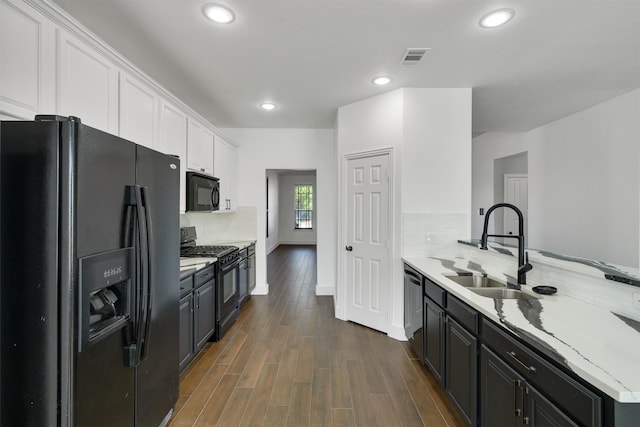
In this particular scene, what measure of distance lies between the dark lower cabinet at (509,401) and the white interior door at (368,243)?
5.55 ft

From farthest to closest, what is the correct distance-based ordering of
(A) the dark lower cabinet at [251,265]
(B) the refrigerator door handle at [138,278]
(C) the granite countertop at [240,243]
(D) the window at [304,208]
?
(D) the window at [304,208] → (A) the dark lower cabinet at [251,265] → (C) the granite countertop at [240,243] → (B) the refrigerator door handle at [138,278]

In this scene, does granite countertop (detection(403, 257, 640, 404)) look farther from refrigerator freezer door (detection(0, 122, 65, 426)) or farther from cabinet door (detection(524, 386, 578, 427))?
refrigerator freezer door (detection(0, 122, 65, 426))

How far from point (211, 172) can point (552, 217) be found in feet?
17.3

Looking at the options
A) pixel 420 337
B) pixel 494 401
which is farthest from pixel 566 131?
pixel 494 401

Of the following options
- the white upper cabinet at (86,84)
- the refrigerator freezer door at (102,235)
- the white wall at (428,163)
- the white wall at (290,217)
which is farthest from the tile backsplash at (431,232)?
the white wall at (290,217)

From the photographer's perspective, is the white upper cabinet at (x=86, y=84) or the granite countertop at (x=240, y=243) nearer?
the white upper cabinet at (x=86, y=84)

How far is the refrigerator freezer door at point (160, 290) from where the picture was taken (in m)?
1.54

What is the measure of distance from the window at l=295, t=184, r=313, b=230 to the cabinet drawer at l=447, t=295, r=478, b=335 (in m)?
9.42

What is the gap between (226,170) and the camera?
420cm

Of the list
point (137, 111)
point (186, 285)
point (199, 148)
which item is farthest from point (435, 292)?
point (199, 148)

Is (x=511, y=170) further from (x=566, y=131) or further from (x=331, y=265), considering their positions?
(x=331, y=265)

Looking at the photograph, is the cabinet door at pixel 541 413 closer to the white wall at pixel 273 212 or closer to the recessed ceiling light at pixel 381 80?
the recessed ceiling light at pixel 381 80

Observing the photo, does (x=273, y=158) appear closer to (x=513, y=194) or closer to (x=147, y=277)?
(x=147, y=277)

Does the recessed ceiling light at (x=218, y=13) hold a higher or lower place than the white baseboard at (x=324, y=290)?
higher
